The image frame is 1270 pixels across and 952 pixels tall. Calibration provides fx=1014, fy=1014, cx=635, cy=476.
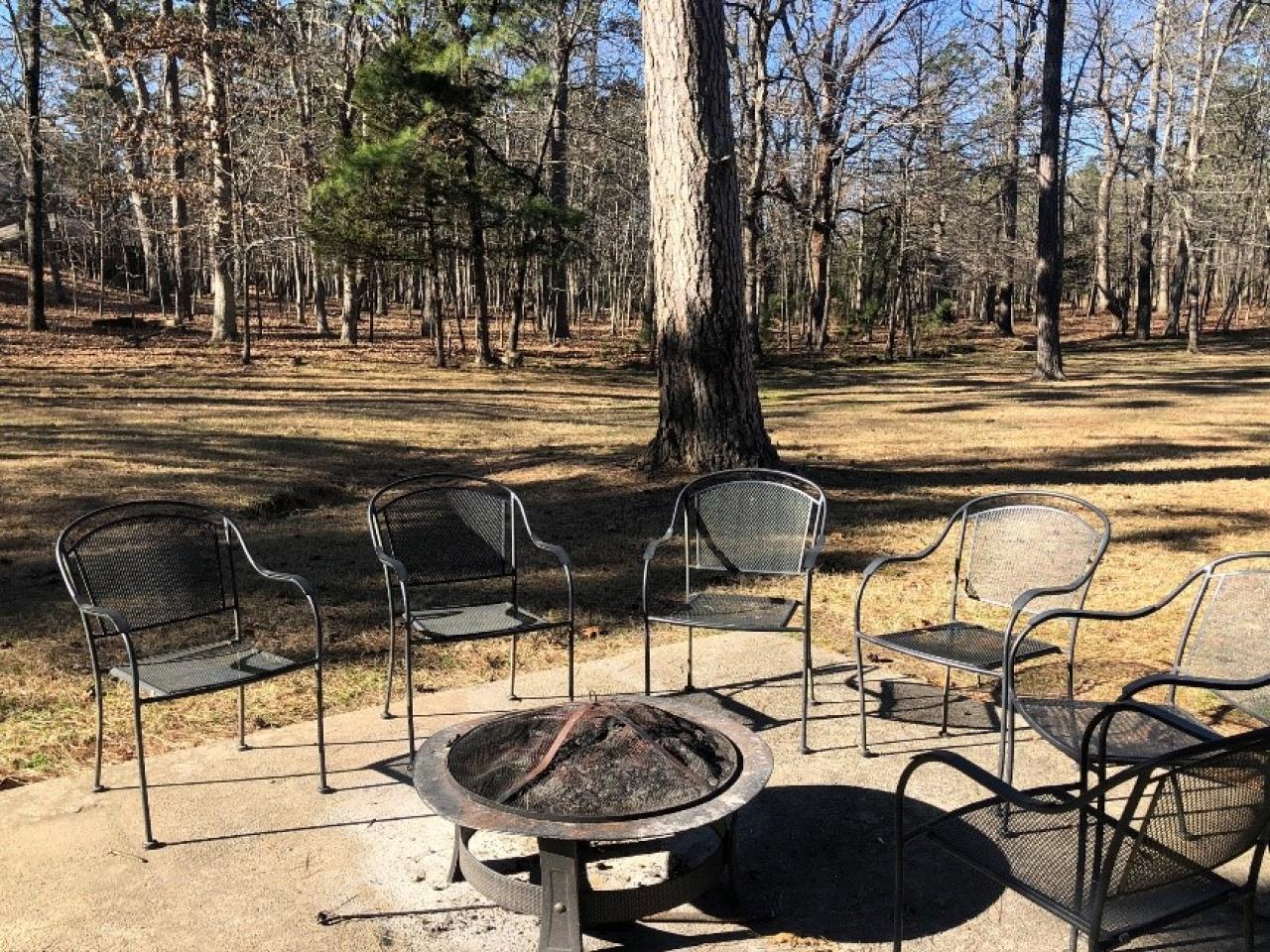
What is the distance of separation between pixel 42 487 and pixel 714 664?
660cm

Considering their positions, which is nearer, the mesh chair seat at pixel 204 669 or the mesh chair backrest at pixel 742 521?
the mesh chair seat at pixel 204 669

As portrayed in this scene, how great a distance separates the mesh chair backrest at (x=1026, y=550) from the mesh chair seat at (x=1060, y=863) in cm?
163

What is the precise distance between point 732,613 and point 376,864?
1.82 m

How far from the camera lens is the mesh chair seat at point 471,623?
400 cm

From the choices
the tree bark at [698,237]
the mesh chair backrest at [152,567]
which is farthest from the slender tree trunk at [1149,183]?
the mesh chair backrest at [152,567]

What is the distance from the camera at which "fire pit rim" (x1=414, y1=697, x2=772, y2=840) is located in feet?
7.99

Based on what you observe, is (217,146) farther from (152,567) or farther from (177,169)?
(152,567)

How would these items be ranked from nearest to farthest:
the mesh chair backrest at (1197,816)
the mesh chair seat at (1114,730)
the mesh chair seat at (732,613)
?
the mesh chair backrest at (1197,816) < the mesh chair seat at (1114,730) < the mesh chair seat at (732,613)

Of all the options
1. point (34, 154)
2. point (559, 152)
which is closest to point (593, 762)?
point (559, 152)

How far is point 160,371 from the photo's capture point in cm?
1975

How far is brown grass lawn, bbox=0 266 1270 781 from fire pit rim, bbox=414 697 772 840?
1.98m

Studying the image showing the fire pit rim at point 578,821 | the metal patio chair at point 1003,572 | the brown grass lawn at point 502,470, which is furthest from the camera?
the brown grass lawn at point 502,470

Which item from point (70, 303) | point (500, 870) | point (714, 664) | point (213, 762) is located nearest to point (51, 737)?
point (213, 762)

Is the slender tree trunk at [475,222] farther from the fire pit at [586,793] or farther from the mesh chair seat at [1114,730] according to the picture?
the mesh chair seat at [1114,730]
